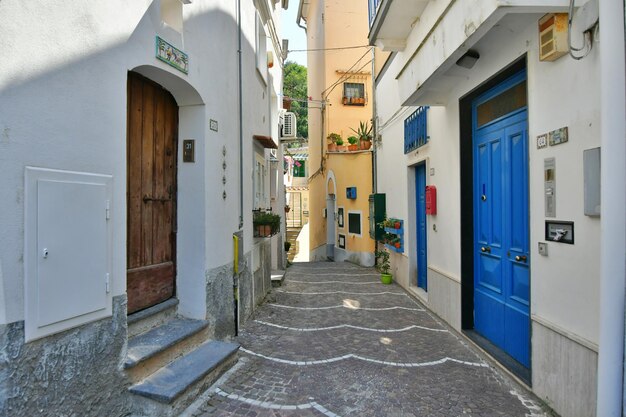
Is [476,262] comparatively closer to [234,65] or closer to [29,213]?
[234,65]

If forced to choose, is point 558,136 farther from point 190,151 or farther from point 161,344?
point 161,344

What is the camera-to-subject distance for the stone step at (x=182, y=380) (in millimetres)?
2908

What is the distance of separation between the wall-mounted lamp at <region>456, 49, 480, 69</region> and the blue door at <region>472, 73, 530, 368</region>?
419 millimetres

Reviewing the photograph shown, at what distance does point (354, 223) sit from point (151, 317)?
9389mm

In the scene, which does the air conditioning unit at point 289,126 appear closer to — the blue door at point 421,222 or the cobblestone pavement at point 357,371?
the blue door at point 421,222

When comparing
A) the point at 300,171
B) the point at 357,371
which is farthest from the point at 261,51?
the point at 300,171

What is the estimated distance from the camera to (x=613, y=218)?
7.52 ft

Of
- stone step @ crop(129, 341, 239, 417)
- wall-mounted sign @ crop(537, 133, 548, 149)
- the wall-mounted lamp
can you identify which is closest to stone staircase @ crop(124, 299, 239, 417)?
stone step @ crop(129, 341, 239, 417)

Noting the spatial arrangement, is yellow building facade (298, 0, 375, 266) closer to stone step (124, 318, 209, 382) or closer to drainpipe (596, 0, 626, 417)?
stone step (124, 318, 209, 382)

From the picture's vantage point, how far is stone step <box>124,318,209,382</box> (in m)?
Answer: 3.01

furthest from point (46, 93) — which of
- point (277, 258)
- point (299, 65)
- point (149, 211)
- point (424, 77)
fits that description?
point (299, 65)

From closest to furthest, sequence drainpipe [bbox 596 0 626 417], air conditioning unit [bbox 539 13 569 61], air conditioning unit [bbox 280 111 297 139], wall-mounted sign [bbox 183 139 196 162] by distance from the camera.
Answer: drainpipe [bbox 596 0 626 417] → air conditioning unit [bbox 539 13 569 61] → wall-mounted sign [bbox 183 139 196 162] → air conditioning unit [bbox 280 111 297 139]

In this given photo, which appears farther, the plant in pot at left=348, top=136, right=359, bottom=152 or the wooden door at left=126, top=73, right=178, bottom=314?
the plant in pot at left=348, top=136, right=359, bottom=152

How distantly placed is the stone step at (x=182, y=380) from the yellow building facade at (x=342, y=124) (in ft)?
26.9
